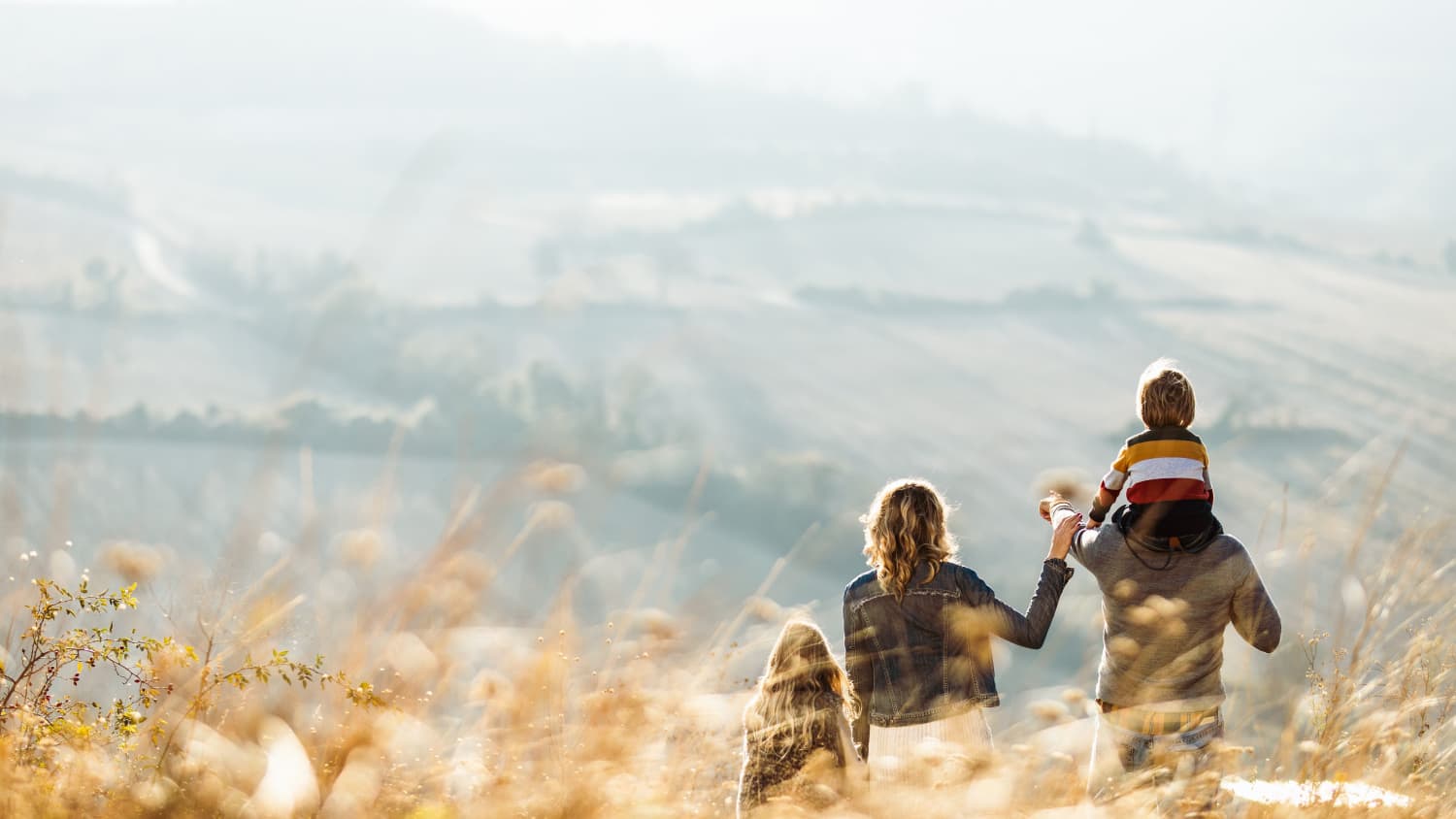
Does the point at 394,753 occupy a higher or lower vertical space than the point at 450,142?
lower

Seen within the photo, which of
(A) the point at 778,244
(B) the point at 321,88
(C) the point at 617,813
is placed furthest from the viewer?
(B) the point at 321,88

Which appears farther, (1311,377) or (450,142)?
(1311,377)

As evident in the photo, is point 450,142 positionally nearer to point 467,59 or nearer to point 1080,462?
point 1080,462

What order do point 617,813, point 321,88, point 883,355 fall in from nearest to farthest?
1. point 617,813
2. point 883,355
3. point 321,88

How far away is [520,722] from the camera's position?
194cm

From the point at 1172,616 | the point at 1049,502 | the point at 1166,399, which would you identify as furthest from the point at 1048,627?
the point at 1166,399

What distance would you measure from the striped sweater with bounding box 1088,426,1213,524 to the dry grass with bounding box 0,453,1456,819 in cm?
34

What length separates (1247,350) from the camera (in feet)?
259

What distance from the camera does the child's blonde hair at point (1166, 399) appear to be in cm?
236

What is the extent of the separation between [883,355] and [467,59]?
5612 centimetres

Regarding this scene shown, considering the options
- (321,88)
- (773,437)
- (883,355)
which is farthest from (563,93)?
(773,437)

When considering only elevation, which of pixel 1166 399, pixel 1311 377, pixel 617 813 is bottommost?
pixel 617 813

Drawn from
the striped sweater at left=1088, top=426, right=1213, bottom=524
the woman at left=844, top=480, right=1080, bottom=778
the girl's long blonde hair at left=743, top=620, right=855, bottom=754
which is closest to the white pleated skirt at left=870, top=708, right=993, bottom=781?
the woman at left=844, top=480, right=1080, bottom=778

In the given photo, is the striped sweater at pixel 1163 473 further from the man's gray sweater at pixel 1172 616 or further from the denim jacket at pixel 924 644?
the denim jacket at pixel 924 644
